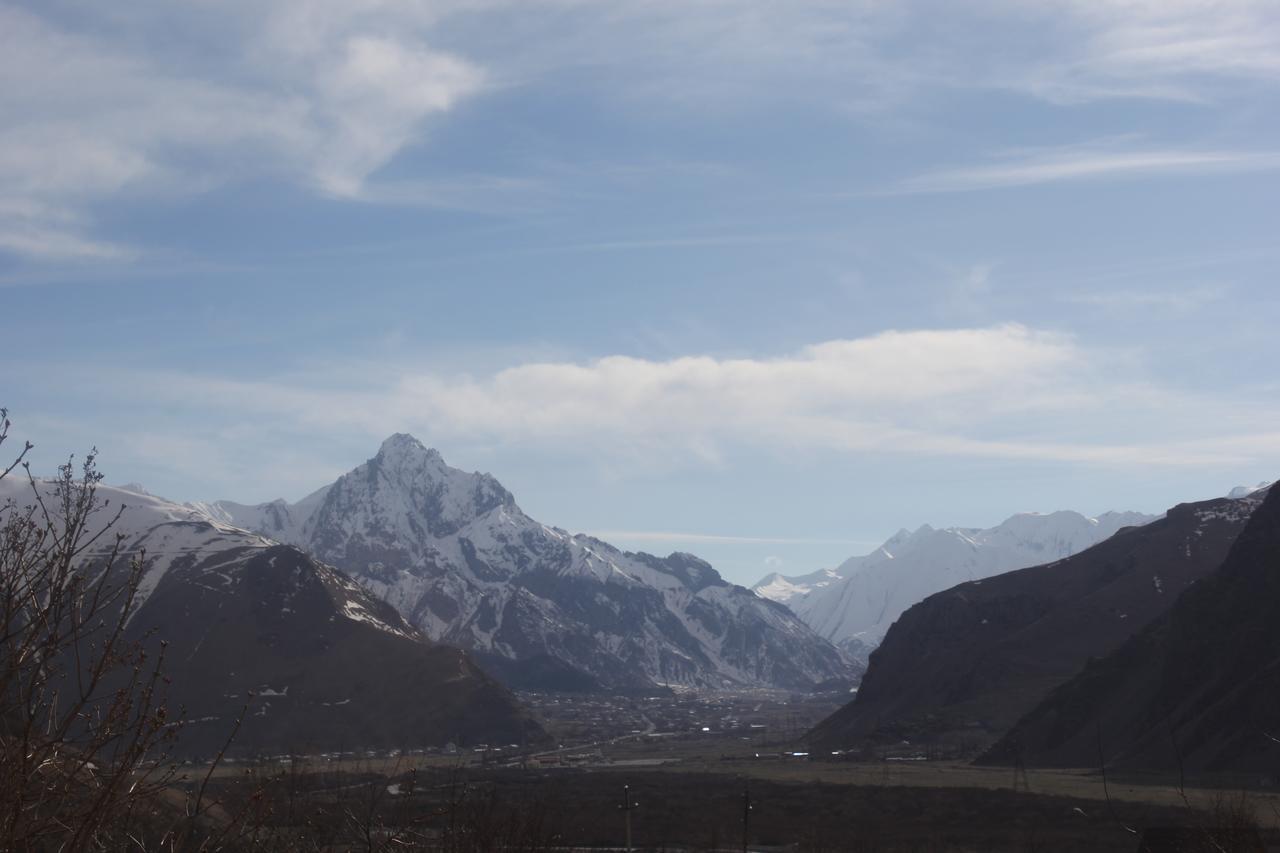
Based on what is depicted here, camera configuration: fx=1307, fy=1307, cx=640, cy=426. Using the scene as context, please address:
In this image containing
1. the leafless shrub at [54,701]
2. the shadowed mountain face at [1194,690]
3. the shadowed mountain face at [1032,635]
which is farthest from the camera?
the shadowed mountain face at [1032,635]

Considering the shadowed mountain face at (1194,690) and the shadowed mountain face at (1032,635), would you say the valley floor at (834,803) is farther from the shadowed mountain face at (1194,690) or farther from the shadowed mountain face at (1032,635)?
the shadowed mountain face at (1032,635)

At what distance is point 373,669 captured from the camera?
200m

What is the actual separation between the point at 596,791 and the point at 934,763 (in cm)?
4093

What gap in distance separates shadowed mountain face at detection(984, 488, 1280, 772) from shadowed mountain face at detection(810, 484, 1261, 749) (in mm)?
19982

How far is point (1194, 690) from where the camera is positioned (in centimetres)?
11344

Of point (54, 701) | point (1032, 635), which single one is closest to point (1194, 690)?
point (1032, 635)

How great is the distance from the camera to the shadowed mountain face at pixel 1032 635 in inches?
6324

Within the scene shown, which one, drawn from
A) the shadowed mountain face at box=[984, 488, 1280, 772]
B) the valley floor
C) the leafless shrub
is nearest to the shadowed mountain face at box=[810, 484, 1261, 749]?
the shadowed mountain face at box=[984, 488, 1280, 772]

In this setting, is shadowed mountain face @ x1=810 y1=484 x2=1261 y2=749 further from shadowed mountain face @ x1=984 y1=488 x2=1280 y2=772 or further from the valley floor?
the valley floor

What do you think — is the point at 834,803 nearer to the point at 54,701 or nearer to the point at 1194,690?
the point at 1194,690

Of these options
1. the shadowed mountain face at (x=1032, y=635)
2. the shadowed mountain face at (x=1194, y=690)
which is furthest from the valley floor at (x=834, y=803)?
the shadowed mountain face at (x=1032, y=635)

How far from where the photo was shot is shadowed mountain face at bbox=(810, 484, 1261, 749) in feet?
Result: 527

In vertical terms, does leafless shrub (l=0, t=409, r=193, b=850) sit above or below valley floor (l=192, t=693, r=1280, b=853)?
above

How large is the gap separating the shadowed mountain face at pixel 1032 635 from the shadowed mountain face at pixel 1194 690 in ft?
65.6
